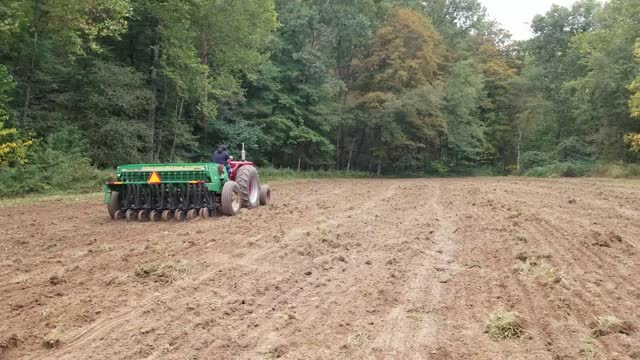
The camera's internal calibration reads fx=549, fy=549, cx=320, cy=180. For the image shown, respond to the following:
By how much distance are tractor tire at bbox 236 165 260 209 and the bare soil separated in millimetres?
1517

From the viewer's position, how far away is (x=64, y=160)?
16891 mm

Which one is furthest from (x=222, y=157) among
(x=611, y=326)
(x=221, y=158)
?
(x=611, y=326)

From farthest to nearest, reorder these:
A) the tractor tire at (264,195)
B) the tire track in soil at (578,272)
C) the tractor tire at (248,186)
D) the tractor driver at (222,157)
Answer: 1. the tractor tire at (264,195)
2. the tractor driver at (222,157)
3. the tractor tire at (248,186)
4. the tire track in soil at (578,272)

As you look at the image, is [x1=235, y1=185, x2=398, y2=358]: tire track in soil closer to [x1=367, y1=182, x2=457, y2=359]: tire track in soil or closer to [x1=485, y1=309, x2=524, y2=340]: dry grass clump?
[x1=367, y1=182, x2=457, y2=359]: tire track in soil

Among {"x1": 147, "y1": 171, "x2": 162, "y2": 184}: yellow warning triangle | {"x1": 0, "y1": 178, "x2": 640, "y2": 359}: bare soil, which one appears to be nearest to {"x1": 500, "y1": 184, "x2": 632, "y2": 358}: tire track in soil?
{"x1": 0, "y1": 178, "x2": 640, "y2": 359}: bare soil

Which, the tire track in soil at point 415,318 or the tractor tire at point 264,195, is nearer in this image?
the tire track in soil at point 415,318

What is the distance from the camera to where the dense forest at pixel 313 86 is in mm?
18328

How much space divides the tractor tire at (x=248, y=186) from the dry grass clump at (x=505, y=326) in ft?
24.4

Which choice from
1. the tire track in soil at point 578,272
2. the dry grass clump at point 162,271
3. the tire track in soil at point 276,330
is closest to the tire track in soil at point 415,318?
the tire track in soil at point 276,330

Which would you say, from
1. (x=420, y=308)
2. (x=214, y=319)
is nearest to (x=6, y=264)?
(x=214, y=319)

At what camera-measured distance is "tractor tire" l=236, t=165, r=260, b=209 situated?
11.2 meters

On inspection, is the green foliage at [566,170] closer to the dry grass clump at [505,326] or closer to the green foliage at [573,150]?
the green foliage at [573,150]

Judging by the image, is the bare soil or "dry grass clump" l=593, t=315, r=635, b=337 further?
"dry grass clump" l=593, t=315, r=635, b=337

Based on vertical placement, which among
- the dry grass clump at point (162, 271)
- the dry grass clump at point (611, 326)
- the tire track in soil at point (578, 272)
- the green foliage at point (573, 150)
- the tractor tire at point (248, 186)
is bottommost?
the dry grass clump at point (162, 271)
